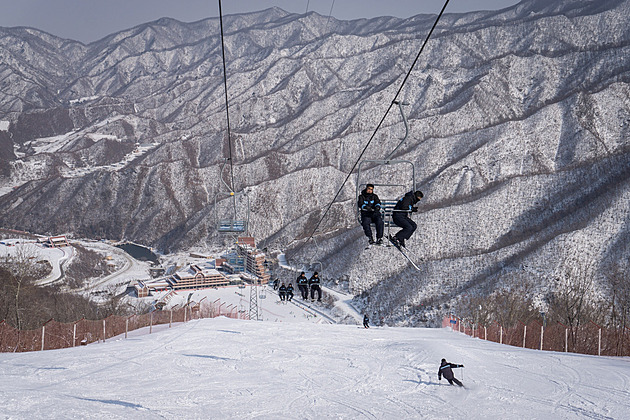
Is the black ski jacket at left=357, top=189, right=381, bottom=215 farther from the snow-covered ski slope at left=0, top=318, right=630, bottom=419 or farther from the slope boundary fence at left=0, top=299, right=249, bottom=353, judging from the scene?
the slope boundary fence at left=0, top=299, right=249, bottom=353

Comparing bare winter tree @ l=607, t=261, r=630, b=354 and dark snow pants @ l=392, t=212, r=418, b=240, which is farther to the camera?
bare winter tree @ l=607, t=261, r=630, b=354

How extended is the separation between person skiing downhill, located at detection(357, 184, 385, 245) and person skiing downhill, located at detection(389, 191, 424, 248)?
0.34m

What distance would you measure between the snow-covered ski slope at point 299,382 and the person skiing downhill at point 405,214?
3494 mm

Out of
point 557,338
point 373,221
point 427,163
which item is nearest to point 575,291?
point 557,338

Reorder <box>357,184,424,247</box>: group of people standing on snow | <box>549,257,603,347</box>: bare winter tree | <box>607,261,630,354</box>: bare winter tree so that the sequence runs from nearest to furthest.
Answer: <box>357,184,424,247</box>: group of people standing on snow → <box>549,257,603,347</box>: bare winter tree → <box>607,261,630,354</box>: bare winter tree

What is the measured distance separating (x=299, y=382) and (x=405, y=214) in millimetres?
4732

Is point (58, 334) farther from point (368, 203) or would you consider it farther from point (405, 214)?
point (405, 214)

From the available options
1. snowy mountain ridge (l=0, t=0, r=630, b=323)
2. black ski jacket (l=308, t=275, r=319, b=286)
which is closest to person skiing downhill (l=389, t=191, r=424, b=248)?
black ski jacket (l=308, t=275, r=319, b=286)

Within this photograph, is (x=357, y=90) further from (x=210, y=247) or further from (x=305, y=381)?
(x=305, y=381)

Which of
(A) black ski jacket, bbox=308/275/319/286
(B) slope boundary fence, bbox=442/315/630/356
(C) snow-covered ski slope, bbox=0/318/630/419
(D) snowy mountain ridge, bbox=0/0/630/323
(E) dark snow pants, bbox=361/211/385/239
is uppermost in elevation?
(D) snowy mountain ridge, bbox=0/0/630/323

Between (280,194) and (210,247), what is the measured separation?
20409 millimetres

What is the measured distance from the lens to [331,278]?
73.8 meters

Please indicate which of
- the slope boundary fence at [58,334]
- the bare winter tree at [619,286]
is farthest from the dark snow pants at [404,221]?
the bare winter tree at [619,286]

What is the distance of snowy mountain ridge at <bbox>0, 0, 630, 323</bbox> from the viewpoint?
6644 cm
